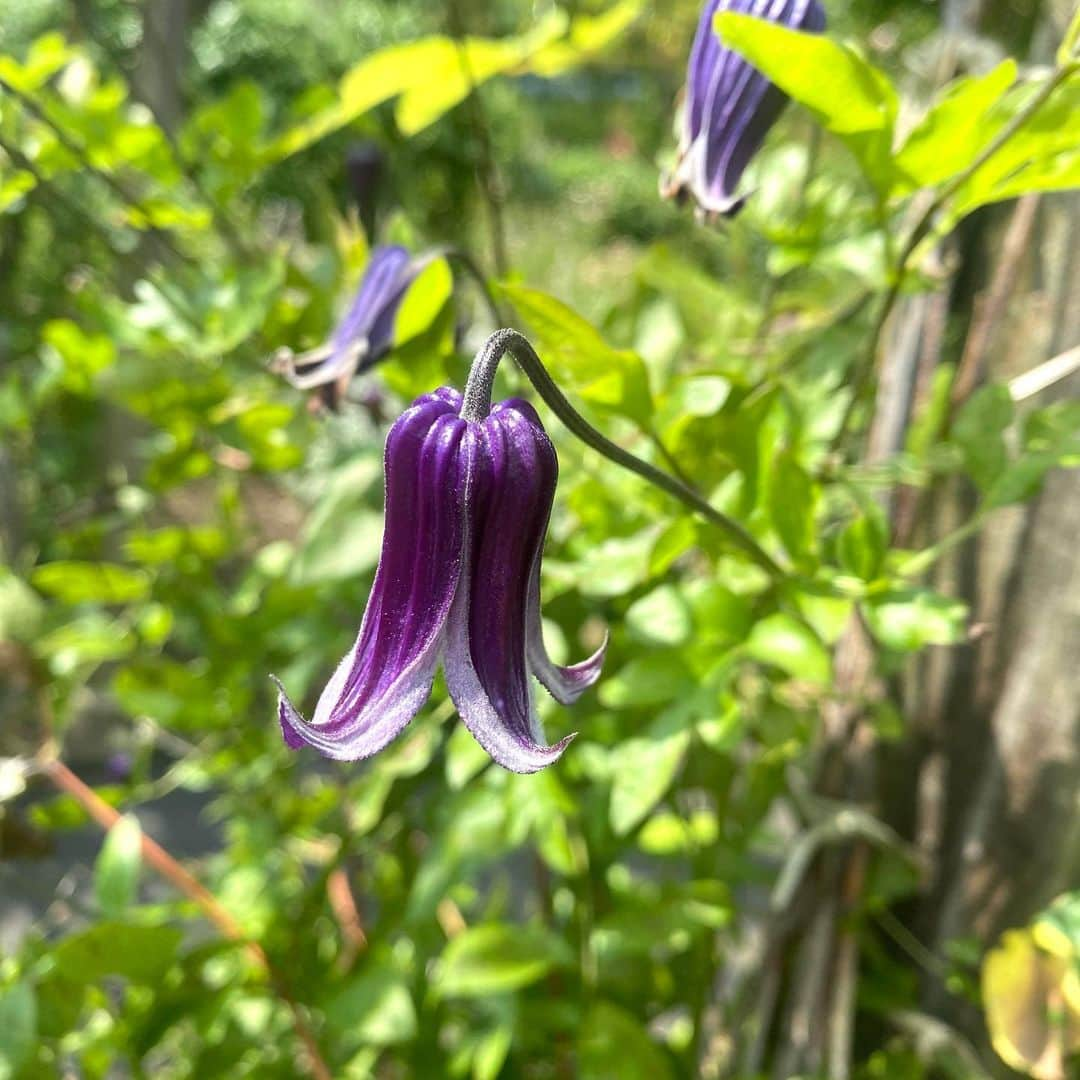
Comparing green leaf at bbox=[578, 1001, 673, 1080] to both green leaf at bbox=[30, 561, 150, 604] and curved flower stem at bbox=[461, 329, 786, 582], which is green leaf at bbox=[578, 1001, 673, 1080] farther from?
green leaf at bbox=[30, 561, 150, 604]

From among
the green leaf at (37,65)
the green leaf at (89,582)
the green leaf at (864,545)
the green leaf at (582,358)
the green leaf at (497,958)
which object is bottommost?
the green leaf at (497,958)

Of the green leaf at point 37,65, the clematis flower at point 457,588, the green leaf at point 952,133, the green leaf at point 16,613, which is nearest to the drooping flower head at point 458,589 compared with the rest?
the clematis flower at point 457,588

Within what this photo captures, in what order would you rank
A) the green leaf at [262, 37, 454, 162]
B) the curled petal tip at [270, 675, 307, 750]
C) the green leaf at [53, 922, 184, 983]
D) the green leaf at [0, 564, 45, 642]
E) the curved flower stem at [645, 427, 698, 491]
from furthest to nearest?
1. the green leaf at [0, 564, 45, 642]
2. the green leaf at [262, 37, 454, 162]
3. the green leaf at [53, 922, 184, 983]
4. the curved flower stem at [645, 427, 698, 491]
5. the curled petal tip at [270, 675, 307, 750]

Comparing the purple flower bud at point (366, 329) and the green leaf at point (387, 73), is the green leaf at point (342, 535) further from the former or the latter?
the green leaf at point (387, 73)

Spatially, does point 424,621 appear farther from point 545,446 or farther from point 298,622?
point 298,622

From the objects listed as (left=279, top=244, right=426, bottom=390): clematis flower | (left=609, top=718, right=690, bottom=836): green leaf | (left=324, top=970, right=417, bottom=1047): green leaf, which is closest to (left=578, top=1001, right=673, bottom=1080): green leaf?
(left=324, top=970, right=417, bottom=1047): green leaf

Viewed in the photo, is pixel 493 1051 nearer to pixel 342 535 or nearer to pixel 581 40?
pixel 342 535
